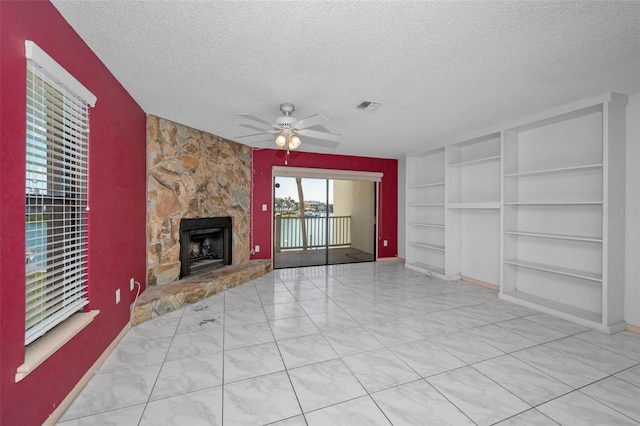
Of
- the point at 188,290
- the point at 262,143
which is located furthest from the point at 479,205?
the point at 188,290

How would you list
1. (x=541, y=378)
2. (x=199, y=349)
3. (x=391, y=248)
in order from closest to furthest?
(x=541, y=378), (x=199, y=349), (x=391, y=248)

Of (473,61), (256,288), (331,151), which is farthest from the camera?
(331,151)

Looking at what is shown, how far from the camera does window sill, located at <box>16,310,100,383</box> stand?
126 centimetres

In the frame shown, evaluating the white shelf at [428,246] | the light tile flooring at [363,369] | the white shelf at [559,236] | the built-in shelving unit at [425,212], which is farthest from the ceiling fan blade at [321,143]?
the white shelf at [559,236]

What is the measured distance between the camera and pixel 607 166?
8.49 feet

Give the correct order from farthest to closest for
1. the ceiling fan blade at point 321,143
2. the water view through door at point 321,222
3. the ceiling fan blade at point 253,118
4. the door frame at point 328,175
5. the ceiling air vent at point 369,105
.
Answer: the water view through door at point 321,222 < the door frame at point 328,175 < the ceiling fan blade at point 321,143 < the ceiling fan blade at point 253,118 < the ceiling air vent at point 369,105

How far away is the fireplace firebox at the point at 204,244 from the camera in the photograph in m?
3.74

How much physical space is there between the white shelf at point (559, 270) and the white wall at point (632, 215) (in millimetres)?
254

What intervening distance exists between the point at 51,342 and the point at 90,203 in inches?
36.0

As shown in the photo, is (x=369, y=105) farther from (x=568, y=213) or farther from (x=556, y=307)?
(x=556, y=307)

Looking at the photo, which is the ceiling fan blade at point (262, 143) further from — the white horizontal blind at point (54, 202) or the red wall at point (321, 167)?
the white horizontal blind at point (54, 202)

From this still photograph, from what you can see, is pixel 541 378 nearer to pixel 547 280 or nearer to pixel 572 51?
pixel 547 280

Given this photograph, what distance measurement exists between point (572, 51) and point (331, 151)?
3.72 meters

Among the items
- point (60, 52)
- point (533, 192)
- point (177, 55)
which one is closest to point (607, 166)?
point (533, 192)
